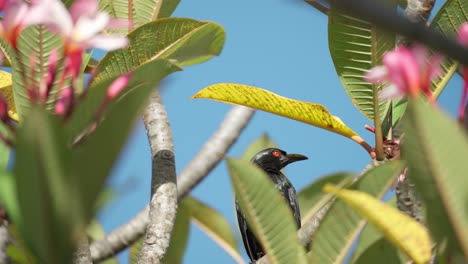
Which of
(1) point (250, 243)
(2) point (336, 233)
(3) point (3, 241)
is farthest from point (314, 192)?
(1) point (250, 243)

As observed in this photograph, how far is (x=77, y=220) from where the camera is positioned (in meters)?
0.81

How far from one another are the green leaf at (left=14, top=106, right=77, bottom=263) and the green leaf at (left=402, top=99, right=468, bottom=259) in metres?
0.46

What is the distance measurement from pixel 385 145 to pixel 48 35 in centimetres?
138

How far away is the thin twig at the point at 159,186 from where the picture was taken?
6.15ft

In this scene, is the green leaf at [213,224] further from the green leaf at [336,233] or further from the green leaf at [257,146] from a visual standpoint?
the green leaf at [336,233]

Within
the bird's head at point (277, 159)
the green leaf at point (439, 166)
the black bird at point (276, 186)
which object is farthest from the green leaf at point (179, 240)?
the bird's head at point (277, 159)

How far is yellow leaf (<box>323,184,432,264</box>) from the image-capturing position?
117 cm

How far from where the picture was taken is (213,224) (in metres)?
2.94

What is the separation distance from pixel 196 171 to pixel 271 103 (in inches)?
17.5

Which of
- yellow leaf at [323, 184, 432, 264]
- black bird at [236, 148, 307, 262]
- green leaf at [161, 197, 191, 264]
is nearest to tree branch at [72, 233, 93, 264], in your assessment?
yellow leaf at [323, 184, 432, 264]

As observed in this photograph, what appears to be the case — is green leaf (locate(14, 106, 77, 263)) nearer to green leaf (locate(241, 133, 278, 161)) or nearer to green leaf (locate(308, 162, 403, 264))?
green leaf (locate(308, 162, 403, 264))

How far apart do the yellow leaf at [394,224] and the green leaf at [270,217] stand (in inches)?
11.8

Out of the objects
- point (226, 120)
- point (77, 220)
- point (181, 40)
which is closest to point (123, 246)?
point (226, 120)

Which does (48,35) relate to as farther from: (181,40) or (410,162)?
(410,162)
